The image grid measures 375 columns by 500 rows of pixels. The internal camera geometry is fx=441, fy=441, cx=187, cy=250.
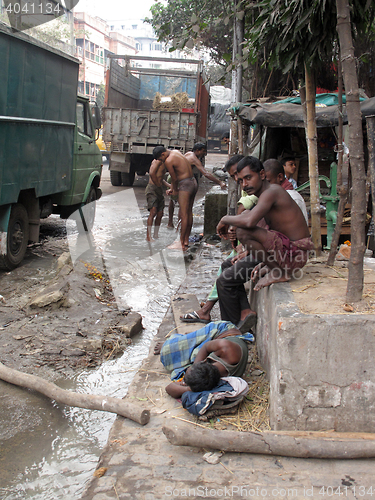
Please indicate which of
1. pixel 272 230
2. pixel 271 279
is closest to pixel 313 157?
pixel 272 230

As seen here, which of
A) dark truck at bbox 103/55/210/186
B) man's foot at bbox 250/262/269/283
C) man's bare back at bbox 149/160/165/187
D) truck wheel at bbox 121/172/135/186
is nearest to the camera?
man's foot at bbox 250/262/269/283

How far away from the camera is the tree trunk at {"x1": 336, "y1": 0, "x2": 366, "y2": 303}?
2.66 m

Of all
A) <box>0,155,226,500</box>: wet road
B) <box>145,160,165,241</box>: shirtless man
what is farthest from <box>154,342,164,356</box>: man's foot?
<box>145,160,165,241</box>: shirtless man

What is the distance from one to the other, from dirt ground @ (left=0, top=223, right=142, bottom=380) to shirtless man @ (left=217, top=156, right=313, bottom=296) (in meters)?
1.57

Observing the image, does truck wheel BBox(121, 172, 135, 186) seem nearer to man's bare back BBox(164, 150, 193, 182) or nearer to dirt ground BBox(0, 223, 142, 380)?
man's bare back BBox(164, 150, 193, 182)

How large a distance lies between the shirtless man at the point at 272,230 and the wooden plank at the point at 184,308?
0.94 m

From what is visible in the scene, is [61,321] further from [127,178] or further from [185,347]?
[127,178]

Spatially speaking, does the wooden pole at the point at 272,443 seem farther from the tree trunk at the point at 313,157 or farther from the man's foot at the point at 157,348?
the tree trunk at the point at 313,157

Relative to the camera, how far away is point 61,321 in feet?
13.9

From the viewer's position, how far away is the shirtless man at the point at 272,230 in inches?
122

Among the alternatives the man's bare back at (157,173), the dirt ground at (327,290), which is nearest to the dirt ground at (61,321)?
the dirt ground at (327,290)

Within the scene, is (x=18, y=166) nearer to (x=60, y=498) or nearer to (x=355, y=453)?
(x=60, y=498)

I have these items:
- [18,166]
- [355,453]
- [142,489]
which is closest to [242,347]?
[355,453]

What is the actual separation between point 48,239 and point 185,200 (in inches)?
102
